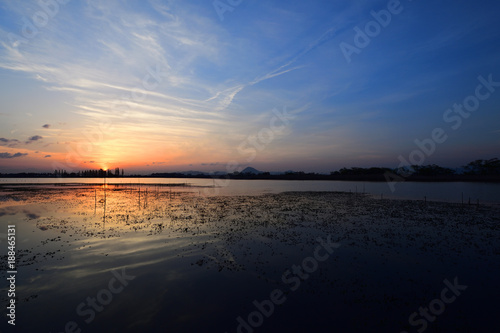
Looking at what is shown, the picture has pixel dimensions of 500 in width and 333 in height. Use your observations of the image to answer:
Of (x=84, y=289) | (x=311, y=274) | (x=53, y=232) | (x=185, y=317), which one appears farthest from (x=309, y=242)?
(x=53, y=232)

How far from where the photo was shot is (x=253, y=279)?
1114 cm

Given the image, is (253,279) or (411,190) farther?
(411,190)

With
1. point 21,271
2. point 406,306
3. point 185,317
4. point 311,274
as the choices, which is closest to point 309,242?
point 311,274

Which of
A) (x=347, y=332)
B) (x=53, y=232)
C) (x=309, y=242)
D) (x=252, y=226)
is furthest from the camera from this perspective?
(x=252, y=226)

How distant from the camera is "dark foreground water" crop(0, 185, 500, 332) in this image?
8.11 metres

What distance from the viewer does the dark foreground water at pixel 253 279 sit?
811 centimetres

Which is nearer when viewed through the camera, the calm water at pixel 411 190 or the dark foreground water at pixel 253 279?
the dark foreground water at pixel 253 279

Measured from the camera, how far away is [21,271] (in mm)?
11445

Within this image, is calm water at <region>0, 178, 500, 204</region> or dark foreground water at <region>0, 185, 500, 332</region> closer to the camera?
dark foreground water at <region>0, 185, 500, 332</region>

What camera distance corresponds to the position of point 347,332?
7.55 m

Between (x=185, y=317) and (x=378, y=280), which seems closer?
(x=185, y=317)

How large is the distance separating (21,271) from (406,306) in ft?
52.6

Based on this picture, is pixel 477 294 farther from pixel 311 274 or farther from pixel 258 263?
pixel 258 263

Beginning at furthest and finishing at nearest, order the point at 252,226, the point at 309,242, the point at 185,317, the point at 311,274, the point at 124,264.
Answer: the point at 252,226, the point at 309,242, the point at 124,264, the point at 311,274, the point at 185,317
